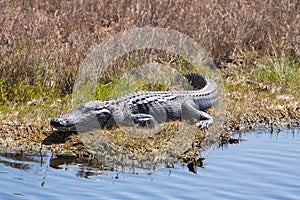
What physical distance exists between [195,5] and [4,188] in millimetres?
6799

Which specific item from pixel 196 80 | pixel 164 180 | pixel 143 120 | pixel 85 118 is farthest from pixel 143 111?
pixel 164 180

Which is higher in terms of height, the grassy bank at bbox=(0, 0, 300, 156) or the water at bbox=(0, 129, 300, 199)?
the grassy bank at bbox=(0, 0, 300, 156)

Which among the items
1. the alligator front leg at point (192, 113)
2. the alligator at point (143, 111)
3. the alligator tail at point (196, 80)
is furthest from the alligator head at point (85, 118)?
the alligator tail at point (196, 80)

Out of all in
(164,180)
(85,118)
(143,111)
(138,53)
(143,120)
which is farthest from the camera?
(138,53)

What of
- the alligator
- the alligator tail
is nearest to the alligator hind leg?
the alligator

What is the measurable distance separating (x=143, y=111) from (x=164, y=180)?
6.55ft

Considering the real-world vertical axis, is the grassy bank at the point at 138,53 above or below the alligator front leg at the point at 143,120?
above

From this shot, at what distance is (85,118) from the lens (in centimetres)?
Result: 788

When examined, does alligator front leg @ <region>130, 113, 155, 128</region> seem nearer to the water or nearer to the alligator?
the alligator

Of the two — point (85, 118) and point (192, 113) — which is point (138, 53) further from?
point (85, 118)

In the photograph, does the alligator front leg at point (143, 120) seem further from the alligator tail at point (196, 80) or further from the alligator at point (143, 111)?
the alligator tail at point (196, 80)

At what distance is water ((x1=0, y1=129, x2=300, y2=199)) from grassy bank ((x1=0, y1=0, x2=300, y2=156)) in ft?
2.44

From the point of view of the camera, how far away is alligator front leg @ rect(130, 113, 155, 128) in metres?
8.31

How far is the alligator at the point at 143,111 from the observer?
785 cm
